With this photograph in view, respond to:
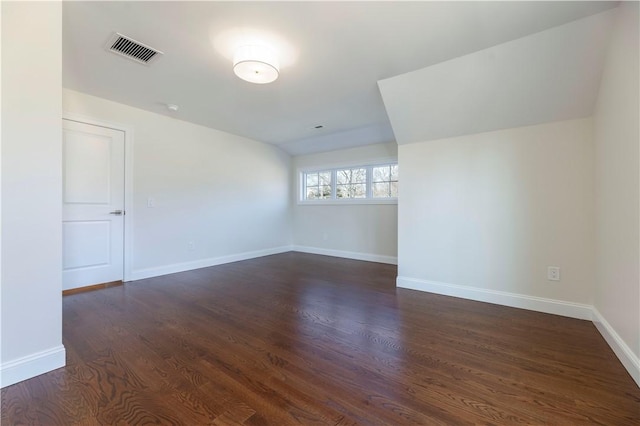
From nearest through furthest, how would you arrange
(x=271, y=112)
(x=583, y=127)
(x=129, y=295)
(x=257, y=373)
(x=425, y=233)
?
(x=257, y=373), (x=583, y=127), (x=129, y=295), (x=425, y=233), (x=271, y=112)

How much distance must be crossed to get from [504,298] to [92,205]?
459 centimetres

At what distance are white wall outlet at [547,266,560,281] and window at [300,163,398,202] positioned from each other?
7.95ft

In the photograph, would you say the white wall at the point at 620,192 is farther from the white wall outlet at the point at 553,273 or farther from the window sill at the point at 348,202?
the window sill at the point at 348,202

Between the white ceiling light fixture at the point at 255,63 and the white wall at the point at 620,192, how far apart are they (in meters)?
2.25

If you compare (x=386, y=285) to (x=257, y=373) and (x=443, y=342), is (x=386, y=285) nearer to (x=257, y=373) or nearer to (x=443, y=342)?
(x=443, y=342)

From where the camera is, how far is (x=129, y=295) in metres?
2.84

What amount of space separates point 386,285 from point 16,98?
3403mm

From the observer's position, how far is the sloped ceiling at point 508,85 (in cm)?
191

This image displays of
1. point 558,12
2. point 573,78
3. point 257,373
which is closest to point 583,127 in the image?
point 573,78

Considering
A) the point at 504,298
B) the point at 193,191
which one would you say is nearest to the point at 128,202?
the point at 193,191

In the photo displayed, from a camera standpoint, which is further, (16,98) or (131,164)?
(131,164)

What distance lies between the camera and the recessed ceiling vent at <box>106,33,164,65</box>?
2.03 meters

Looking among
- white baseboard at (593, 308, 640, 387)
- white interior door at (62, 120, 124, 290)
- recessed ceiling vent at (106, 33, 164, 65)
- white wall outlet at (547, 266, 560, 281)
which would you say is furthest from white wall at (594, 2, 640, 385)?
white interior door at (62, 120, 124, 290)

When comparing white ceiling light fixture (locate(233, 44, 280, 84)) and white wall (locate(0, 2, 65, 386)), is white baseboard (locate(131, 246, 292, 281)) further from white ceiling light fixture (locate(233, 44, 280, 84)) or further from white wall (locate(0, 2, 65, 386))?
white ceiling light fixture (locate(233, 44, 280, 84))
